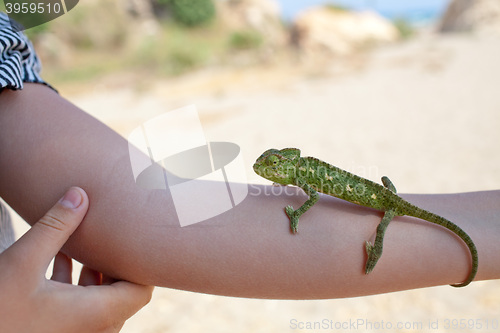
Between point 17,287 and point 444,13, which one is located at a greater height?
point 444,13

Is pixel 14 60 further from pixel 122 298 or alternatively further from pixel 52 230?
pixel 122 298

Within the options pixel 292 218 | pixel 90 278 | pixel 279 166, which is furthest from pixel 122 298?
pixel 279 166

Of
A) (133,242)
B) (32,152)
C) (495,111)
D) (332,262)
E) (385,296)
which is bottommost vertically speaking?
(385,296)

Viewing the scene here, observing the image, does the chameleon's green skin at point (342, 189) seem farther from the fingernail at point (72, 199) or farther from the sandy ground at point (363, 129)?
the sandy ground at point (363, 129)

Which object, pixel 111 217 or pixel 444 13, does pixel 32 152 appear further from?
pixel 444 13

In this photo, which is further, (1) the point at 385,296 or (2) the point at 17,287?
(1) the point at 385,296

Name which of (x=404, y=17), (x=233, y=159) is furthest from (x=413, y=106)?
(x=404, y=17)

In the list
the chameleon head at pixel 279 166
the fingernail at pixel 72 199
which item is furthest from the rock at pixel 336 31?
the fingernail at pixel 72 199

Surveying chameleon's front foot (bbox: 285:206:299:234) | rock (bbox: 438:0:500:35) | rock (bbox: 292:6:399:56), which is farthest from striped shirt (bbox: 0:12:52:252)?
rock (bbox: 438:0:500:35)
